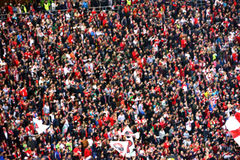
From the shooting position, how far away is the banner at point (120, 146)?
107 ft

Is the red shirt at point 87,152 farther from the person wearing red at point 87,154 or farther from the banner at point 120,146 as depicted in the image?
the banner at point 120,146

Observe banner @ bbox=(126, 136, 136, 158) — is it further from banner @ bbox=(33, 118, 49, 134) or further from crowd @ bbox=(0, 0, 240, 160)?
banner @ bbox=(33, 118, 49, 134)

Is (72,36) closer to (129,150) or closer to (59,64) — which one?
(59,64)

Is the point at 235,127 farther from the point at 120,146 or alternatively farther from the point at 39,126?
the point at 39,126

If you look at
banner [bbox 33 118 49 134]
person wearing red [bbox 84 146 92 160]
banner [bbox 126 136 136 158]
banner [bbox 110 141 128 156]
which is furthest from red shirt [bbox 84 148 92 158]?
banner [bbox 33 118 49 134]

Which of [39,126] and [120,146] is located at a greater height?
[39,126]

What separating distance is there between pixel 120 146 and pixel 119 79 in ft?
22.0

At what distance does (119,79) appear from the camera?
38125mm

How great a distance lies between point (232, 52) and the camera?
142ft

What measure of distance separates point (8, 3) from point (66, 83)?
9.33 meters

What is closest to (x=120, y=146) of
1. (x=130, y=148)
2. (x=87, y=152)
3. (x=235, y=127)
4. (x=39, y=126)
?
(x=130, y=148)

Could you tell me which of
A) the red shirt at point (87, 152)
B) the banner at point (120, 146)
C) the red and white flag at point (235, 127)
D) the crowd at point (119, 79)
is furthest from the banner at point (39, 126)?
the red and white flag at point (235, 127)

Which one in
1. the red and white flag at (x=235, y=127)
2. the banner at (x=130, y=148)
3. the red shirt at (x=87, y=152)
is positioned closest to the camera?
the red and white flag at (x=235, y=127)

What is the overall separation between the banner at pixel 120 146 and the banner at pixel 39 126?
4.32 meters
